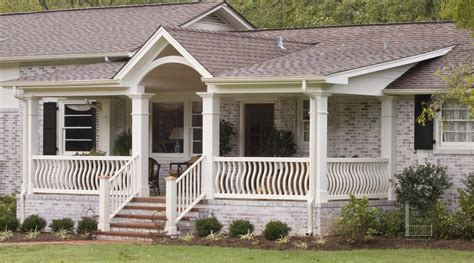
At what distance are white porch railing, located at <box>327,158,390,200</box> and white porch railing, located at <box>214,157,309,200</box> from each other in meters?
0.56

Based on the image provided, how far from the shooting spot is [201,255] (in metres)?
20.0

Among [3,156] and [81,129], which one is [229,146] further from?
[3,156]

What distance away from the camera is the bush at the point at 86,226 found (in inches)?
939

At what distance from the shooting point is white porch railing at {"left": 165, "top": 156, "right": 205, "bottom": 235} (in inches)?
899

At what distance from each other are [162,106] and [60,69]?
8.84 ft

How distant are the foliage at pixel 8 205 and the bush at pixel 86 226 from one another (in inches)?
92.0

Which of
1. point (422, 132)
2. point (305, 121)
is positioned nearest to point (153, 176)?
point (305, 121)

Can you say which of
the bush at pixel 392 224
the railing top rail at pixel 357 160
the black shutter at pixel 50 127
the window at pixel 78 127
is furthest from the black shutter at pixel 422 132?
the black shutter at pixel 50 127

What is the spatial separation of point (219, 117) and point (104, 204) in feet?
11.0

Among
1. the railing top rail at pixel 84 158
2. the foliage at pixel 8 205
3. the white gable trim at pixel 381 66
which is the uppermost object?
the white gable trim at pixel 381 66

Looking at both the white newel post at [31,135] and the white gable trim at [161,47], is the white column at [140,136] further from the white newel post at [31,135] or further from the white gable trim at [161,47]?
the white newel post at [31,135]

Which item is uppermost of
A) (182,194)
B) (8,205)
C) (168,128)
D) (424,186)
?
(168,128)

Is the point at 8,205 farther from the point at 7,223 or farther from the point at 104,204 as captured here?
the point at 104,204

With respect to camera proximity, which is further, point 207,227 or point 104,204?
point 104,204
